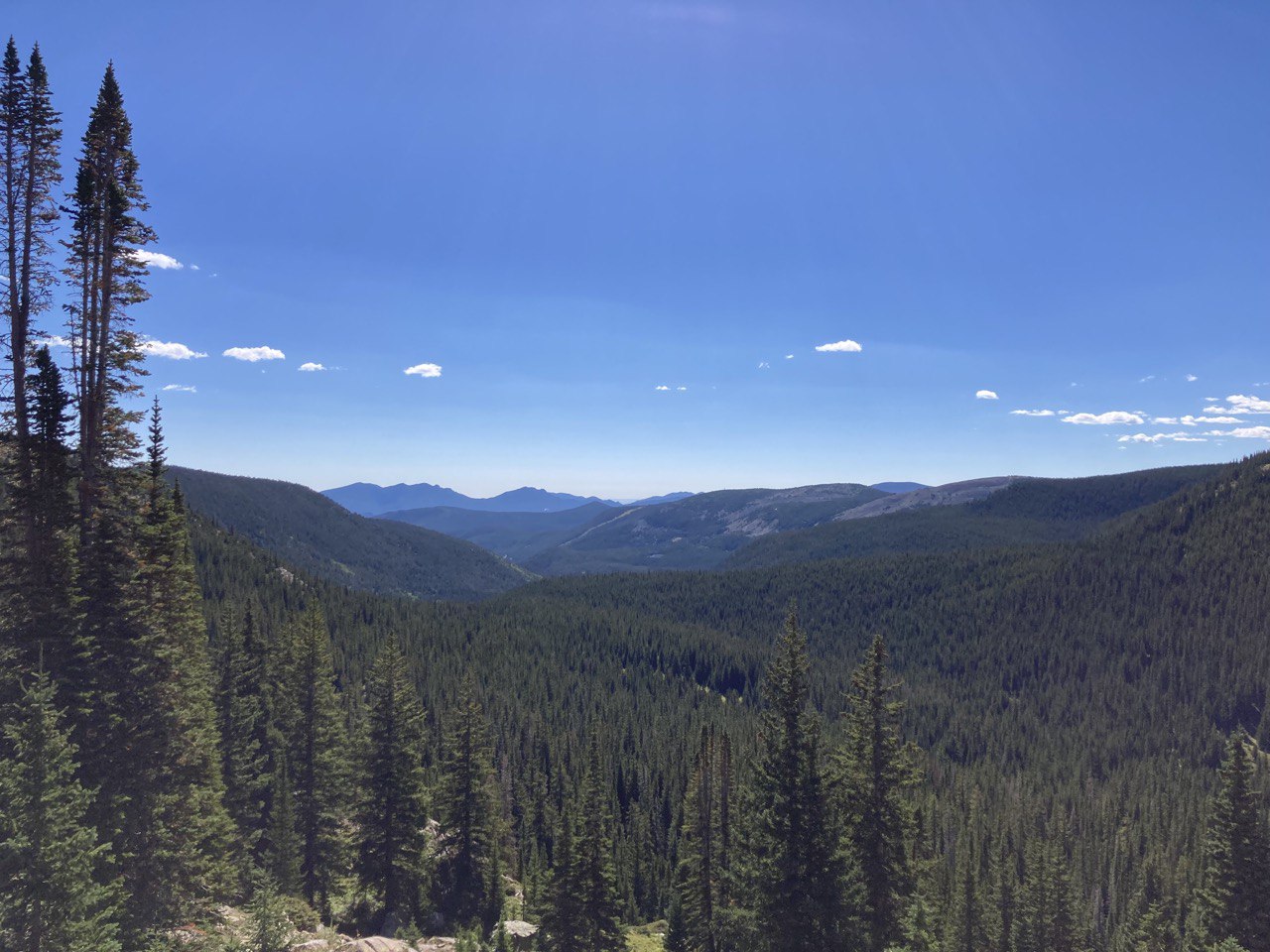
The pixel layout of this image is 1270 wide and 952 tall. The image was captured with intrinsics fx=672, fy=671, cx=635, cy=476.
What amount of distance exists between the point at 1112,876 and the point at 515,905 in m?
95.5

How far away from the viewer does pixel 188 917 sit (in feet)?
80.5

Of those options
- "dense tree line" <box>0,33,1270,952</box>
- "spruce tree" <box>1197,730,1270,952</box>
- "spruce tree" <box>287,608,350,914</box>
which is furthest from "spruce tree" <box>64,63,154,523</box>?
"spruce tree" <box>1197,730,1270,952</box>

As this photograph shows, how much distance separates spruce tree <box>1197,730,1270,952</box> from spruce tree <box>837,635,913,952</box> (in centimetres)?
1889

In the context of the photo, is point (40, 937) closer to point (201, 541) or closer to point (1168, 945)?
point (1168, 945)

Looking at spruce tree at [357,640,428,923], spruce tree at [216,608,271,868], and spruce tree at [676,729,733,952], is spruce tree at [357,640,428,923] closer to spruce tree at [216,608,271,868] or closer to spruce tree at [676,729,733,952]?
spruce tree at [216,608,271,868]

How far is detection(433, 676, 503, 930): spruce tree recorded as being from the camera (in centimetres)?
4394

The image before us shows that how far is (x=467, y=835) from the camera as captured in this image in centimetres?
4481

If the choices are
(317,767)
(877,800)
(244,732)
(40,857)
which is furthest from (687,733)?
(40,857)

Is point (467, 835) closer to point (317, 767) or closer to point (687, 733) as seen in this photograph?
point (317, 767)

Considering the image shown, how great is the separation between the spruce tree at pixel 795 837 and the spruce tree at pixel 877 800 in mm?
2183

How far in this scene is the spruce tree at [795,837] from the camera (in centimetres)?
2172

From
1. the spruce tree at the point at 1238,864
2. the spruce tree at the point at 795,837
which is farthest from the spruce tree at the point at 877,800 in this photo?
the spruce tree at the point at 1238,864

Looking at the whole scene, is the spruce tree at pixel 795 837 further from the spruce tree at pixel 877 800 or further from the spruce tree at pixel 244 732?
the spruce tree at pixel 244 732

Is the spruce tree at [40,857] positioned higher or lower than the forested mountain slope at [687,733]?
higher
